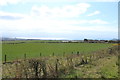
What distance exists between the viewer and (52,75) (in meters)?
12.6

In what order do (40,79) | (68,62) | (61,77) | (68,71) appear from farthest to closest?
(68,62)
(68,71)
(61,77)
(40,79)

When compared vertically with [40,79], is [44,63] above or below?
above

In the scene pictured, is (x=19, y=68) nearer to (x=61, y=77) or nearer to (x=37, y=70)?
(x=37, y=70)

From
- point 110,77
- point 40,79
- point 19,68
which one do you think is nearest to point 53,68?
point 40,79

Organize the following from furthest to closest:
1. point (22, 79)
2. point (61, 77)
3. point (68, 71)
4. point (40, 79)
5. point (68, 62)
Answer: point (68, 62)
point (68, 71)
point (61, 77)
point (40, 79)
point (22, 79)

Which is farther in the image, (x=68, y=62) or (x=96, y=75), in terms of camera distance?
(x=68, y=62)

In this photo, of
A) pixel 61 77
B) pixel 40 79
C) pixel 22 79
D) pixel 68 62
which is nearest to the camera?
pixel 22 79

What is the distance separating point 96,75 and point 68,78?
2218mm

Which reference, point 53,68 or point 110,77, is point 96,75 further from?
point 53,68

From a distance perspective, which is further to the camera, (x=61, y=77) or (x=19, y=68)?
(x=61, y=77)

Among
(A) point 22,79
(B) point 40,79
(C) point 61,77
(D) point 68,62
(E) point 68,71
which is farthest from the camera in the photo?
(D) point 68,62

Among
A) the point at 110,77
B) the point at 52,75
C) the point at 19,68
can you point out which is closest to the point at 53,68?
the point at 52,75

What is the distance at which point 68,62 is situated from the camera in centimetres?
1602

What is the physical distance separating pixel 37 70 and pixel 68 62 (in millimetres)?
4402
